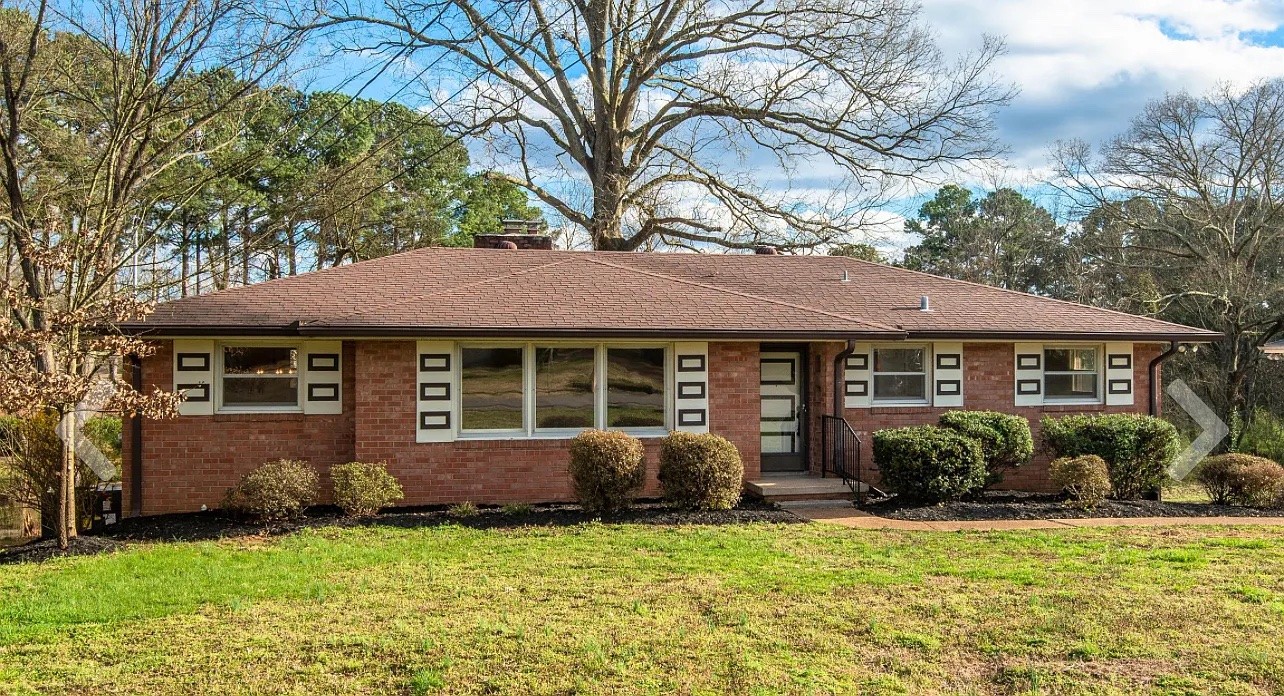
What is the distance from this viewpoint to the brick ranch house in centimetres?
1123

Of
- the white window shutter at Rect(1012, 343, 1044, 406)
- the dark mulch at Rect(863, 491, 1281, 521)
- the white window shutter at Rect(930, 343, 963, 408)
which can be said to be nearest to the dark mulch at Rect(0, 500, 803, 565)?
the dark mulch at Rect(863, 491, 1281, 521)

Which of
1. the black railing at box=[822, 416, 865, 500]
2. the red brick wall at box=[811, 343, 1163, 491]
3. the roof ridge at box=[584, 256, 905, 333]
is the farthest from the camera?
the red brick wall at box=[811, 343, 1163, 491]

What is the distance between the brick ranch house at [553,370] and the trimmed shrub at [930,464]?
943 millimetres

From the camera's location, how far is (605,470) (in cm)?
1055

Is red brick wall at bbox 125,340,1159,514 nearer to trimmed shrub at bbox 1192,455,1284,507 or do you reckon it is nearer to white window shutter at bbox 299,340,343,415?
white window shutter at bbox 299,340,343,415

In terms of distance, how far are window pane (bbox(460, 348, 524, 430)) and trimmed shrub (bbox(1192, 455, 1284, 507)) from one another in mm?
9616

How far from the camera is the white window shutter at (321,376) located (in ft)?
37.9

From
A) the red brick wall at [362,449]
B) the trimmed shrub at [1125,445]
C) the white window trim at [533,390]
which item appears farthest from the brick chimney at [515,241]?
the trimmed shrub at [1125,445]

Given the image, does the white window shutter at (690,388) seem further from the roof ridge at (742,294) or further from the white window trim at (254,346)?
the white window trim at (254,346)

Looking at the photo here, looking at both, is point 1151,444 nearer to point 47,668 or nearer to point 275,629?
point 275,629

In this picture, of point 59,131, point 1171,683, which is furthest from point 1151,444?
point 59,131

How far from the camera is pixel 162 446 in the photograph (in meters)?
11.1

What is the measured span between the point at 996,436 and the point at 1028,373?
88.4 inches

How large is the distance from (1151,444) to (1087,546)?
4.12 metres
